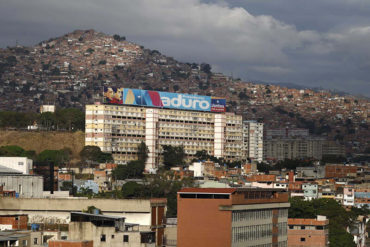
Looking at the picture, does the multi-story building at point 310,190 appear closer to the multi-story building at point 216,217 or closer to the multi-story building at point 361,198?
the multi-story building at point 361,198

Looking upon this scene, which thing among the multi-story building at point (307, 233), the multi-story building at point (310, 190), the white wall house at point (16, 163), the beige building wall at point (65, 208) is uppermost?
the white wall house at point (16, 163)

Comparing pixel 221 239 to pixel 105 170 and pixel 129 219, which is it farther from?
pixel 105 170

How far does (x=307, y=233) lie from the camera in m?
124

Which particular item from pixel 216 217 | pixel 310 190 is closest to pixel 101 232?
pixel 216 217

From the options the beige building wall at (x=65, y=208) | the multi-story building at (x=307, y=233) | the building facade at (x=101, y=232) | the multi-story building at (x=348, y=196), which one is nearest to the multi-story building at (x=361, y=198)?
the multi-story building at (x=348, y=196)

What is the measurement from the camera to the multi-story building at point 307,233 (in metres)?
123

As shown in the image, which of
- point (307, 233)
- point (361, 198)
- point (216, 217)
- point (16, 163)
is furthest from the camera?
point (361, 198)

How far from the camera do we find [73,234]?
7431 centimetres

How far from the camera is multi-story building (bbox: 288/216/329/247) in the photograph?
123 m

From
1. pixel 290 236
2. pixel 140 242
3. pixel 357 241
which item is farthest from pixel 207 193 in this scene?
pixel 357 241

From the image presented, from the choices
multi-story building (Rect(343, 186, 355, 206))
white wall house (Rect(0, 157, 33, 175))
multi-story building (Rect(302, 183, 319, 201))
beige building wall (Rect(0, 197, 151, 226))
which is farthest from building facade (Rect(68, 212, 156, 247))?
multi-story building (Rect(343, 186, 355, 206))

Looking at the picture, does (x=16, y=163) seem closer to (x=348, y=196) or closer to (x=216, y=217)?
(x=216, y=217)

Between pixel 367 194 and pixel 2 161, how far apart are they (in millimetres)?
90971

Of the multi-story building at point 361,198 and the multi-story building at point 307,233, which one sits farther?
the multi-story building at point 361,198
